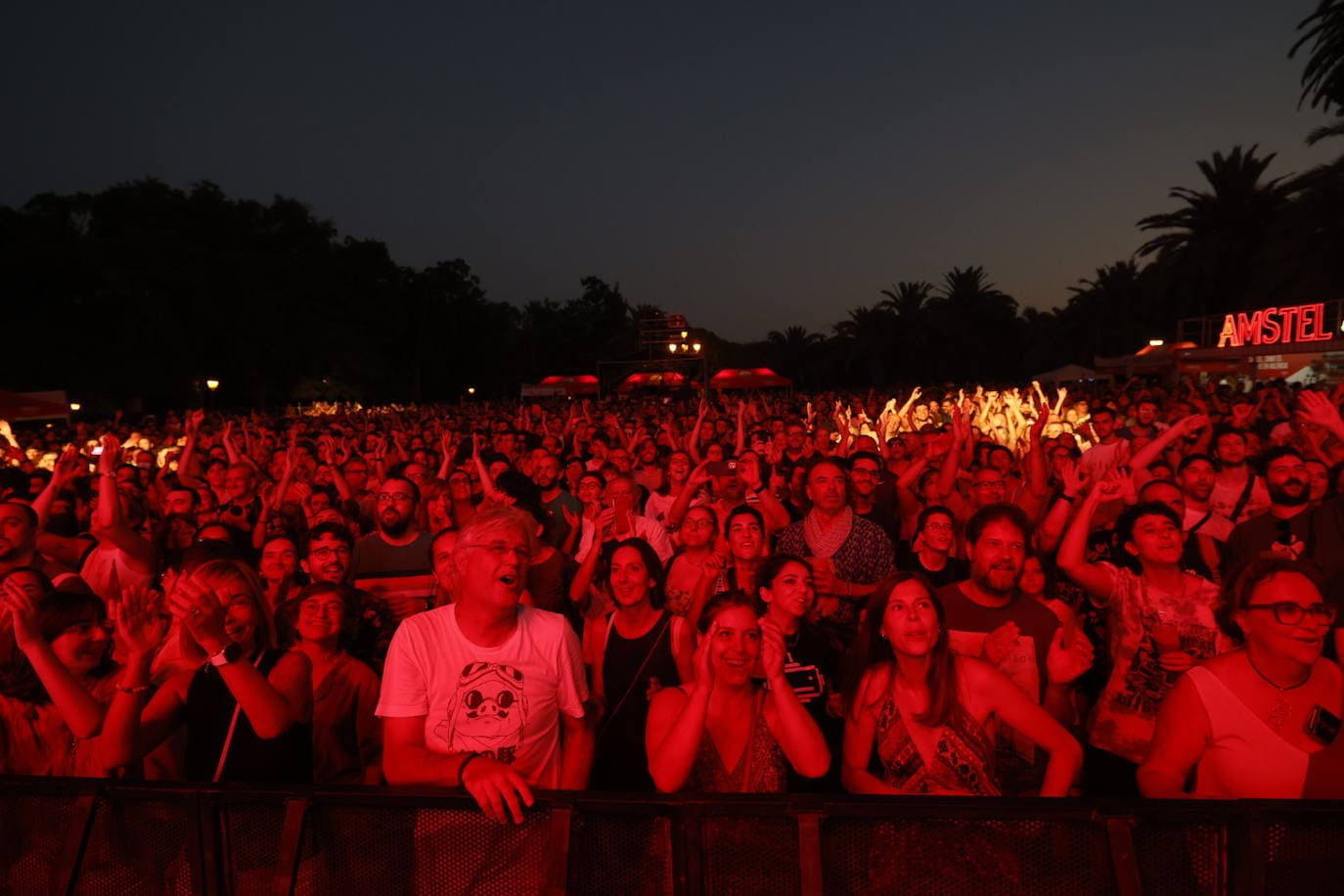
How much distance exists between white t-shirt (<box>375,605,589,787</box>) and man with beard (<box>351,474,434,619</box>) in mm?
2784

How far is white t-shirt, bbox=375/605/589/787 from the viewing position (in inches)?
102

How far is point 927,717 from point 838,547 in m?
2.31

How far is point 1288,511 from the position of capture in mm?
5129

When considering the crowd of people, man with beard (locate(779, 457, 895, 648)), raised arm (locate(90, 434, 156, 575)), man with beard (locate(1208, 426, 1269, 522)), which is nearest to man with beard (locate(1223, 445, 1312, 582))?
the crowd of people

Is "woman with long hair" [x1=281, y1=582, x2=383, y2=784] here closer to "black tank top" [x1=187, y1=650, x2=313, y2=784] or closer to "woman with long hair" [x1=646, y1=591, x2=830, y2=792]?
"black tank top" [x1=187, y1=650, x2=313, y2=784]

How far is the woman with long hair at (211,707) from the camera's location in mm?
2732

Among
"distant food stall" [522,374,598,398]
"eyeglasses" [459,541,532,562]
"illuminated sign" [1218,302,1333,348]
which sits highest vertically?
"illuminated sign" [1218,302,1333,348]

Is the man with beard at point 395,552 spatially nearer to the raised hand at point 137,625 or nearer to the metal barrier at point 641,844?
the raised hand at point 137,625

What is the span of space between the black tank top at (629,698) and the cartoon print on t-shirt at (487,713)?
0.82 meters

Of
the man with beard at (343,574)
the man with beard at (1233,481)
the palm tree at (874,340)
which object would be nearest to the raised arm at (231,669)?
the man with beard at (343,574)

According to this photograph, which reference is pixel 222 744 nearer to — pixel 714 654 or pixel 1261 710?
pixel 714 654

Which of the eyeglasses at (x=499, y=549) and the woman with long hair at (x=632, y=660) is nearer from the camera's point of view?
the eyeglasses at (x=499, y=549)

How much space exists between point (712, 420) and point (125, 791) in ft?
38.5

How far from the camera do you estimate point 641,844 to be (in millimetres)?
2023
